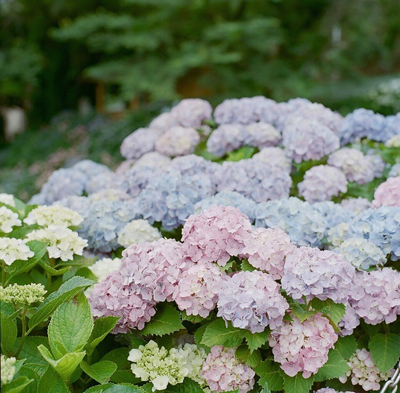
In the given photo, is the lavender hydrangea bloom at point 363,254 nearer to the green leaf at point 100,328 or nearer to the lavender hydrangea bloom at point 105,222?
the green leaf at point 100,328

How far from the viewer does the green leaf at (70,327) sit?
52.7 inches

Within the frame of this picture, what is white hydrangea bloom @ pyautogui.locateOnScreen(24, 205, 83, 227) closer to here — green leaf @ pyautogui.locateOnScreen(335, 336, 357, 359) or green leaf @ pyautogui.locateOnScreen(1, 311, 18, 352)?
green leaf @ pyautogui.locateOnScreen(1, 311, 18, 352)

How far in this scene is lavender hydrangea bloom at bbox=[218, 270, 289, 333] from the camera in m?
1.39

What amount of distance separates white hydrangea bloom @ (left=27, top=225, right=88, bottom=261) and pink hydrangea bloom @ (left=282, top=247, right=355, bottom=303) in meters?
0.68

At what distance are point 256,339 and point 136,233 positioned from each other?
748mm

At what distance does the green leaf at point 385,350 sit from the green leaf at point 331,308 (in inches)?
8.8

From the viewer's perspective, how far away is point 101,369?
4.79 feet

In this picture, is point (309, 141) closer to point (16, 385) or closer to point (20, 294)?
point (20, 294)

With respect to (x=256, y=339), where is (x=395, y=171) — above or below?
below

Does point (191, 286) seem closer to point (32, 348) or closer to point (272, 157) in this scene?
point (32, 348)

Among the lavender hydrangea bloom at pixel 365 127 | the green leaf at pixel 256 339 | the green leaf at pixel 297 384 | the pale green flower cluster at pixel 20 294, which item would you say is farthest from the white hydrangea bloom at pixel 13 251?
the lavender hydrangea bloom at pixel 365 127

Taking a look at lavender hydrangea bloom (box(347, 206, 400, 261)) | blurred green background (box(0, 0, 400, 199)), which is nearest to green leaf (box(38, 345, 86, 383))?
lavender hydrangea bloom (box(347, 206, 400, 261))

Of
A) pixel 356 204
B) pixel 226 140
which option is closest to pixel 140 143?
pixel 226 140

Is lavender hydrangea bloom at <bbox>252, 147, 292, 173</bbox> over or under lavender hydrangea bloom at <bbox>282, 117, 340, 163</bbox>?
under
